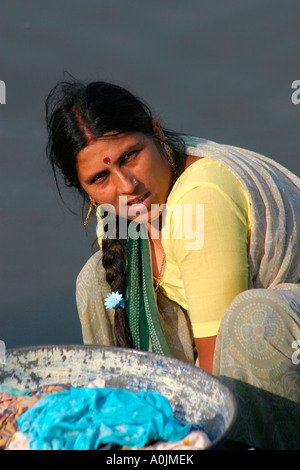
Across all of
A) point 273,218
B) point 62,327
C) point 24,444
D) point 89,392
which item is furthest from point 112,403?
point 62,327

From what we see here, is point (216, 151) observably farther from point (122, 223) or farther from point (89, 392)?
point (89, 392)

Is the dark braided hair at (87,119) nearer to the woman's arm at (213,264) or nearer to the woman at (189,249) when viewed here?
the woman at (189,249)

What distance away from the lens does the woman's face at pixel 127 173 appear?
1.54m

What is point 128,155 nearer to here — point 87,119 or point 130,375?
point 87,119

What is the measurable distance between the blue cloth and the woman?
30 cm

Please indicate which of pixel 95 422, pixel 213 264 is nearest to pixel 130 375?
pixel 95 422

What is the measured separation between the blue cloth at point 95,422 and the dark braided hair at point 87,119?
2.15ft

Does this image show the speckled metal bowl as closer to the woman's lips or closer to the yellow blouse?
the yellow blouse

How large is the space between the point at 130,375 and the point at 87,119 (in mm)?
608

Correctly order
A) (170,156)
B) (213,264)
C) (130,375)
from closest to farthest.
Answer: (130,375) → (213,264) → (170,156)

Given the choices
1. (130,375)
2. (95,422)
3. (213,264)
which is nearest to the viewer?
(95,422)

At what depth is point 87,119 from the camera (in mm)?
1541

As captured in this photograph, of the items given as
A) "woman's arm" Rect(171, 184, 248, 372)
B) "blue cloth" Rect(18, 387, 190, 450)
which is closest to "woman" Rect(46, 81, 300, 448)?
"woman's arm" Rect(171, 184, 248, 372)

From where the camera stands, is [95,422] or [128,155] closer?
[95,422]
